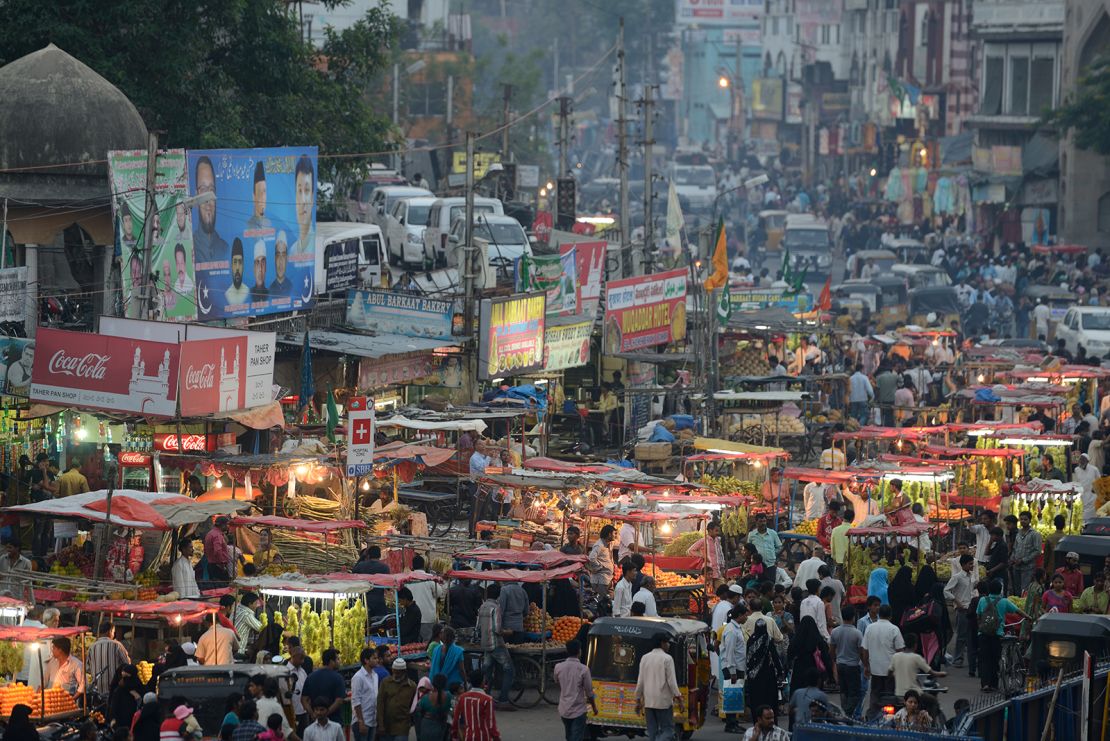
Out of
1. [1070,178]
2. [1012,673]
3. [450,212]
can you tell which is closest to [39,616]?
[1012,673]

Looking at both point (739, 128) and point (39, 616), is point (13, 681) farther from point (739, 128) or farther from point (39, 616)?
point (739, 128)

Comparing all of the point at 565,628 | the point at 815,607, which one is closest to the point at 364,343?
the point at 565,628

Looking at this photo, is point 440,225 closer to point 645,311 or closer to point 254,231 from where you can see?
point 645,311

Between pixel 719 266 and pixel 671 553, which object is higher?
pixel 719 266

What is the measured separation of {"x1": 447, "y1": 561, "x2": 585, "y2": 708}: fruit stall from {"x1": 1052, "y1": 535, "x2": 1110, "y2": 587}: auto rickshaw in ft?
16.6

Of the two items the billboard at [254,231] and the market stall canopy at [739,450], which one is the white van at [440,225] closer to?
the billboard at [254,231]

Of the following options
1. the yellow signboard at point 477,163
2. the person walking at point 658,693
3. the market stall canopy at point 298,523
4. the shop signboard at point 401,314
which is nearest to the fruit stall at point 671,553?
the market stall canopy at point 298,523

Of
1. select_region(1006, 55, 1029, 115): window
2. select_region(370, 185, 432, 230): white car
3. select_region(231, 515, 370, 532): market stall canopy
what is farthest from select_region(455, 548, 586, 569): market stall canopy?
select_region(1006, 55, 1029, 115): window

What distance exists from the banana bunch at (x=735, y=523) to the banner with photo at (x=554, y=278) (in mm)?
9207

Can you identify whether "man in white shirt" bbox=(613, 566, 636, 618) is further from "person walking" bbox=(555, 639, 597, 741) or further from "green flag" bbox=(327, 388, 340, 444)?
"green flag" bbox=(327, 388, 340, 444)

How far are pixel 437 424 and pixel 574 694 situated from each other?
9527mm

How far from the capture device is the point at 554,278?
31359 mm

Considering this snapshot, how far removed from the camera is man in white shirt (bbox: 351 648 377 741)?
14.4 metres

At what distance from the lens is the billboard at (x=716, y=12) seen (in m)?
137
